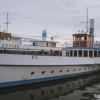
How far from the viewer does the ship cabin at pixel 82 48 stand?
26.3 metres

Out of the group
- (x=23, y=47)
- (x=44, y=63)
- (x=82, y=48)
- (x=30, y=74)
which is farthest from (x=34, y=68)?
(x=23, y=47)

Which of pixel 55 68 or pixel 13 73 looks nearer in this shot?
pixel 13 73

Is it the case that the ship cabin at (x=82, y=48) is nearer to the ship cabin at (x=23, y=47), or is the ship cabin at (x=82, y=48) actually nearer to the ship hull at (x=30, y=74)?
the ship cabin at (x=23, y=47)

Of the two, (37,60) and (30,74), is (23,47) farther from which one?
(30,74)

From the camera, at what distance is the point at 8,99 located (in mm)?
14242

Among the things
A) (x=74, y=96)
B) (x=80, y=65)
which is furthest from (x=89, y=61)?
(x=74, y=96)

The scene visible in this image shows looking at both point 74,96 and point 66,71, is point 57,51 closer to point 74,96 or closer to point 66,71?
point 66,71

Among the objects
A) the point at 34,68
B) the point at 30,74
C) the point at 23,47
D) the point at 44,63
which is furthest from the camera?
the point at 23,47

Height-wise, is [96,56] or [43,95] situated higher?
[96,56]

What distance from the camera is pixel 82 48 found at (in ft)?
86.5

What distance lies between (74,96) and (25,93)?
3022 mm

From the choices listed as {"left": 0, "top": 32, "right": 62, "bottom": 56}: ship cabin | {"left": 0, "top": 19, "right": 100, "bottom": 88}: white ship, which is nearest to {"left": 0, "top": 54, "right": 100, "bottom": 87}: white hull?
{"left": 0, "top": 19, "right": 100, "bottom": 88}: white ship

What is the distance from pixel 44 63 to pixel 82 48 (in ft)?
26.6

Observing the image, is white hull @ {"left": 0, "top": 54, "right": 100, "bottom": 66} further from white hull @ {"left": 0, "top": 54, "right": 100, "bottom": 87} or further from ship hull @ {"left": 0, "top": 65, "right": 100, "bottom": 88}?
ship hull @ {"left": 0, "top": 65, "right": 100, "bottom": 88}
